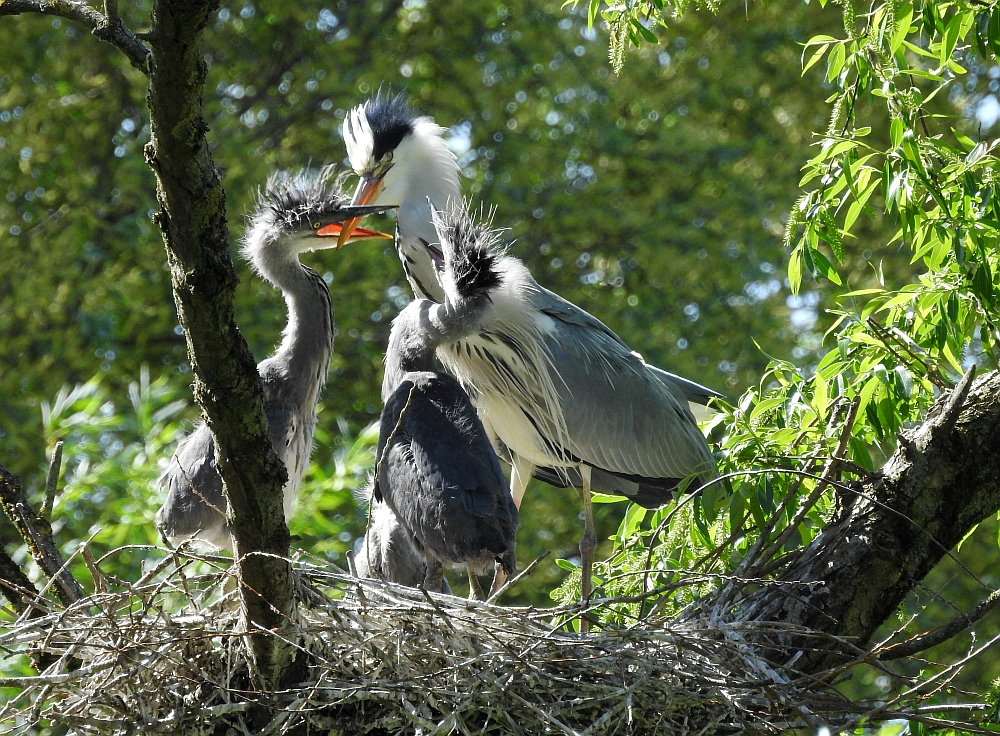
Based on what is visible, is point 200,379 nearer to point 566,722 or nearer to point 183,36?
point 183,36

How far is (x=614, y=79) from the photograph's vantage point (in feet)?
29.5

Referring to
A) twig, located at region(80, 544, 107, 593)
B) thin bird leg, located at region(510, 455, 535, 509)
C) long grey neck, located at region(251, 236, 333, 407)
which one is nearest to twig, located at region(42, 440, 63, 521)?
twig, located at region(80, 544, 107, 593)

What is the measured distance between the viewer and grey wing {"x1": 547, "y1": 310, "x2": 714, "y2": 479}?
445 centimetres

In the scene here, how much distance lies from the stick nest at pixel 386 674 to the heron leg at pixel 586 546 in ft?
1.78

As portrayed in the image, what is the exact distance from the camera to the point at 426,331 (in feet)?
12.7

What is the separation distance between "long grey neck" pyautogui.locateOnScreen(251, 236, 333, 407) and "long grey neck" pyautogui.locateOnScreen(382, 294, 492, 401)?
1.29 feet

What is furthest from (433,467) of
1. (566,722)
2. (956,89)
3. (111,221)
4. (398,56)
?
(956,89)

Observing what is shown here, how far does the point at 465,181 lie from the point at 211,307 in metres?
6.67

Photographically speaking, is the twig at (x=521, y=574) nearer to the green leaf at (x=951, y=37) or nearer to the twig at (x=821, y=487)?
the twig at (x=821, y=487)

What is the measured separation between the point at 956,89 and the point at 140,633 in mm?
8781

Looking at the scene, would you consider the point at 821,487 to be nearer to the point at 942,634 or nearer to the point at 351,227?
the point at 942,634

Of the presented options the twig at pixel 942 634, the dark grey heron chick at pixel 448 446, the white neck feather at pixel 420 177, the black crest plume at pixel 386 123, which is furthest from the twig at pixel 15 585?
the black crest plume at pixel 386 123

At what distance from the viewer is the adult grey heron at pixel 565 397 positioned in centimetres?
438

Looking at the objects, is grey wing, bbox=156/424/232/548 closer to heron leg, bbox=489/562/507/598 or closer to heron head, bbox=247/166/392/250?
heron head, bbox=247/166/392/250
